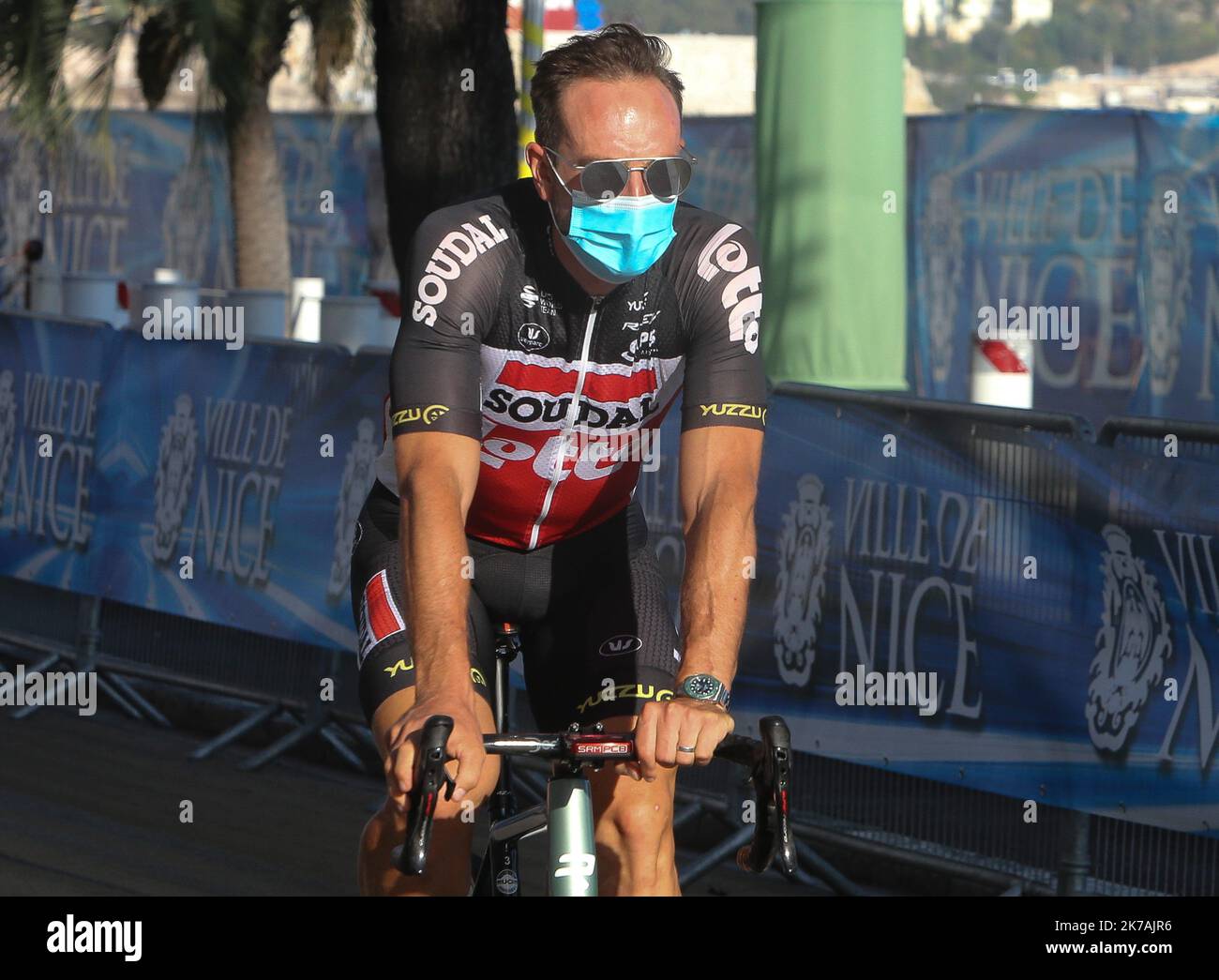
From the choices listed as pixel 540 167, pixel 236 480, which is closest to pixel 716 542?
pixel 540 167

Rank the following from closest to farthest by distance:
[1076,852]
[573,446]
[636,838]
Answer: [636,838] < [573,446] < [1076,852]

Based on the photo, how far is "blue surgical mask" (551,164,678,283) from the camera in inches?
145

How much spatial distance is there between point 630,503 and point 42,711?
228 inches

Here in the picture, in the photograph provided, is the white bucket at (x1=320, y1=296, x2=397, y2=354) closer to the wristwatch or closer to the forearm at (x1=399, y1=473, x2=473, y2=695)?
the forearm at (x1=399, y1=473, x2=473, y2=695)

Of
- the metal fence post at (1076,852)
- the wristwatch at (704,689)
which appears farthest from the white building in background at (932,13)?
the wristwatch at (704,689)

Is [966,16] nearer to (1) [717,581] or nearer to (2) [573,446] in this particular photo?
(2) [573,446]

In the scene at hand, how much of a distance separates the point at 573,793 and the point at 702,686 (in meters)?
0.29

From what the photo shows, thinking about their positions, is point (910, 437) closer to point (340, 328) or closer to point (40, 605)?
point (40, 605)

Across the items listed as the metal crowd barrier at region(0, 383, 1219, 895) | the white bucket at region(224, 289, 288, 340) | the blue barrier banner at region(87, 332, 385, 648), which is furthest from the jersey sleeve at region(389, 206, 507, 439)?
the white bucket at region(224, 289, 288, 340)

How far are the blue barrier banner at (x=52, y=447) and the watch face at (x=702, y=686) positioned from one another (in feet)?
21.3

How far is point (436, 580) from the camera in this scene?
11.8 feet

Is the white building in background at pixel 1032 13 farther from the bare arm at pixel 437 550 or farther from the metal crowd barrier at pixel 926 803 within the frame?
the bare arm at pixel 437 550

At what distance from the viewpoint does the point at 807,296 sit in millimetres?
10938
